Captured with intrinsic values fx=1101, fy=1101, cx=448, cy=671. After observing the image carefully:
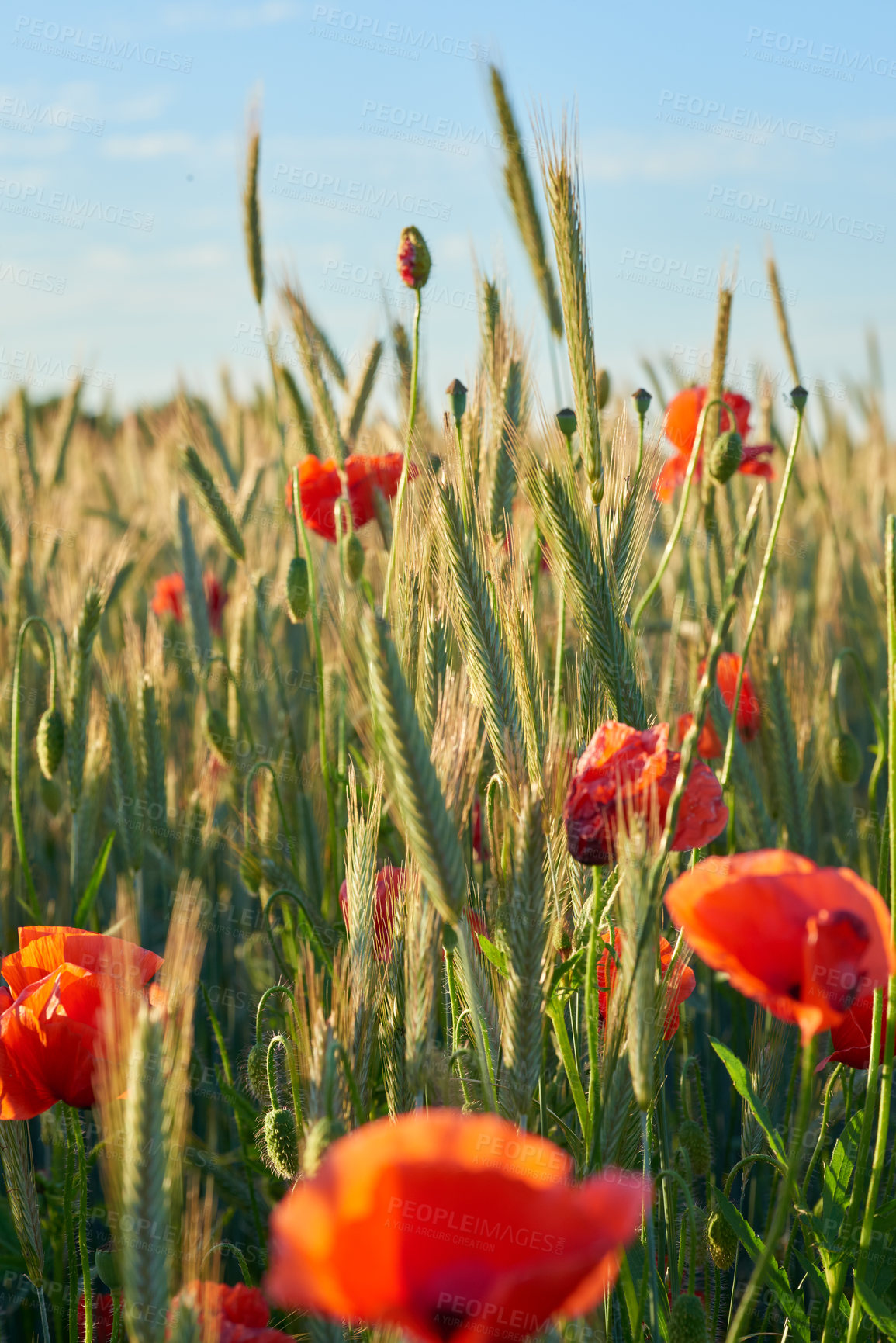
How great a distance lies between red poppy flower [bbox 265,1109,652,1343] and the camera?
1.51 ft

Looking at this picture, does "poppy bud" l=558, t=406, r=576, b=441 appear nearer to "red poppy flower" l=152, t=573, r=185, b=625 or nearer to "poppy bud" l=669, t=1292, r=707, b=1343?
"poppy bud" l=669, t=1292, r=707, b=1343

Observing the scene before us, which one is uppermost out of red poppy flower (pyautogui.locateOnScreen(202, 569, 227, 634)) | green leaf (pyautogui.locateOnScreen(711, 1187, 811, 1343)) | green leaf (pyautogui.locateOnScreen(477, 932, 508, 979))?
red poppy flower (pyautogui.locateOnScreen(202, 569, 227, 634))

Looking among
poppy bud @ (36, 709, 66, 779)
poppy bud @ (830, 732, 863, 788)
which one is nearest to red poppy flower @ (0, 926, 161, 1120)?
poppy bud @ (36, 709, 66, 779)

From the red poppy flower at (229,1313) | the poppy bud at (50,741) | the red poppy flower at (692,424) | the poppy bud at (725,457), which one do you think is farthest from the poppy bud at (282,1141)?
the red poppy flower at (692,424)

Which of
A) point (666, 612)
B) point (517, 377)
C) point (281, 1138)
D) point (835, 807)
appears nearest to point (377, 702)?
point (281, 1138)

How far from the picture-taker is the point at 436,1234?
1.57 ft

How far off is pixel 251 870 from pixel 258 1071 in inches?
20.5

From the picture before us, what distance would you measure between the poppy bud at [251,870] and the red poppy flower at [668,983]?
0.63 metres

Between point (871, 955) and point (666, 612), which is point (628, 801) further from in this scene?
point (666, 612)

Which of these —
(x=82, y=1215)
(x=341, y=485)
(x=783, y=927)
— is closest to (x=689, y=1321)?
(x=783, y=927)

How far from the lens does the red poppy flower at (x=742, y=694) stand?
1.69m

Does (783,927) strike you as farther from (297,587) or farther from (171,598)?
(171,598)

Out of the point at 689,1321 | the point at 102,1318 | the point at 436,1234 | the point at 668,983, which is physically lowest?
the point at 102,1318

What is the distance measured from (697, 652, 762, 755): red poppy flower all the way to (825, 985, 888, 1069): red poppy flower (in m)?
0.60
